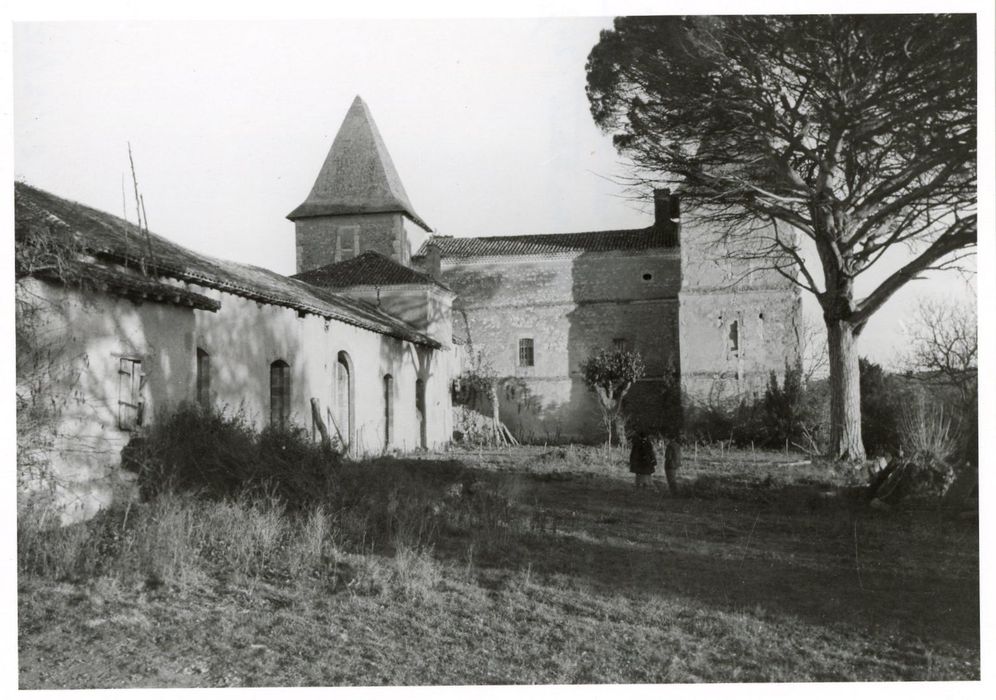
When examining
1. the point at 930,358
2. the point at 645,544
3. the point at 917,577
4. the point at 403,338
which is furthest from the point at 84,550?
the point at 403,338

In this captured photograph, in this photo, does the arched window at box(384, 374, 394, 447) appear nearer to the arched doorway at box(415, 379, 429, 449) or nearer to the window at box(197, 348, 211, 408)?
the arched doorway at box(415, 379, 429, 449)

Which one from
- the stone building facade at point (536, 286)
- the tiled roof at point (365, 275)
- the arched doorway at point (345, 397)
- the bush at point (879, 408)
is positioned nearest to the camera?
the bush at point (879, 408)

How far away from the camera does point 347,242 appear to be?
3312cm

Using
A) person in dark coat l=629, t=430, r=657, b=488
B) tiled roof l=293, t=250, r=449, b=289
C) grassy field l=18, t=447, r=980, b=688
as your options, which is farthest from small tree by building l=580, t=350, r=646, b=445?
grassy field l=18, t=447, r=980, b=688

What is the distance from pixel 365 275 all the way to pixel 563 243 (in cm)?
1103

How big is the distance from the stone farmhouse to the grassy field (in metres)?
1.99

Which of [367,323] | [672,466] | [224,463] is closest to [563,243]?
[367,323]

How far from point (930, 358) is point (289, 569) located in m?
10.2

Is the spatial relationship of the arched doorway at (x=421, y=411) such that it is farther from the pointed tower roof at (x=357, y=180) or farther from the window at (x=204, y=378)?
the pointed tower roof at (x=357, y=180)

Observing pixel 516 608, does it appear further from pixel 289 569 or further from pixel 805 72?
pixel 805 72

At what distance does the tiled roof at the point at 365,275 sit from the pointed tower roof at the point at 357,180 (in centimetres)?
807

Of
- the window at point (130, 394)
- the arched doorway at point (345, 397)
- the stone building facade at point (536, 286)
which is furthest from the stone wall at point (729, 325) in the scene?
the window at point (130, 394)

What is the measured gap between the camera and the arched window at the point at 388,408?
20250mm

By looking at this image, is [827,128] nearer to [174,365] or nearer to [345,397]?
[174,365]
